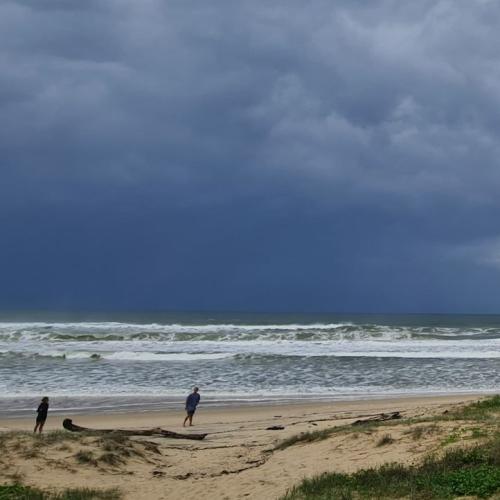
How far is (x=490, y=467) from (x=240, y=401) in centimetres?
1340

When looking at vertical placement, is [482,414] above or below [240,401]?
above

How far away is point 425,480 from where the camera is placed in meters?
7.98

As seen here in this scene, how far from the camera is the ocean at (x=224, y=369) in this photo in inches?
871

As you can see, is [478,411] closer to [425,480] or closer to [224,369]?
[425,480]

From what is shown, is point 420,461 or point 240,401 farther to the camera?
point 240,401

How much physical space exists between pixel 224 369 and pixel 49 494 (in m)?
21.6

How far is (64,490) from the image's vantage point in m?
9.17

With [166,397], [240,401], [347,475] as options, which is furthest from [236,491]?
[166,397]

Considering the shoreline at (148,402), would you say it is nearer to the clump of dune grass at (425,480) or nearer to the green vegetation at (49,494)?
the green vegetation at (49,494)

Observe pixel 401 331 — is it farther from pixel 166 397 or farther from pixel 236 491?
pixel 236 491

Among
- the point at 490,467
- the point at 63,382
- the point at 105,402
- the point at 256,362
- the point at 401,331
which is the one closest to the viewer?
the point at 490,467

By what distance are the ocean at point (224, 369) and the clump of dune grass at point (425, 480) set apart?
1225cm

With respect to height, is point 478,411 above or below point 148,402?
above

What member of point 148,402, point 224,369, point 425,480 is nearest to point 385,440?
point 425,480
